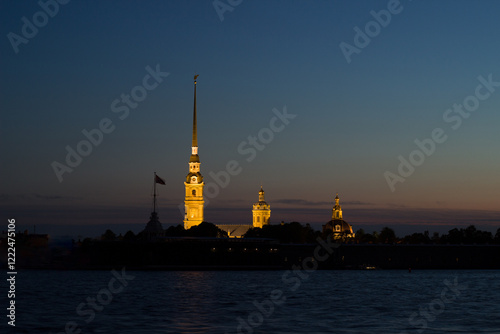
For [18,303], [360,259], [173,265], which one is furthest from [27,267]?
[18,303]

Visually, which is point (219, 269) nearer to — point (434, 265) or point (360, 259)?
point (360, 259)

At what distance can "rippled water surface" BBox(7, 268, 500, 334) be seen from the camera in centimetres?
6006

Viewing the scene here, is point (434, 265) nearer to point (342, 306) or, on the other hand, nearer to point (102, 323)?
point (342, 306)

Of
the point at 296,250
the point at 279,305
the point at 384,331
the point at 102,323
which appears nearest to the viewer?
the point at 384,331

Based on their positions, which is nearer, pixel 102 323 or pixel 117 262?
pixel 102 323

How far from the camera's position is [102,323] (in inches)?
2437

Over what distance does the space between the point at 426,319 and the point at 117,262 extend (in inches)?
4247

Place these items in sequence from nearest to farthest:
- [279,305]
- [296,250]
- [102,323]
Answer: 1. [102,323]
2. [279,305]
3. [296,250]

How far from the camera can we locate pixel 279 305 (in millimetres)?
77125

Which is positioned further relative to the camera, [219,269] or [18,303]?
[219,269]

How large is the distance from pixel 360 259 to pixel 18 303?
4570 inches

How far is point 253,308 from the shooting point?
73.6 meters

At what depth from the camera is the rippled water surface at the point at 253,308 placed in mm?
60059

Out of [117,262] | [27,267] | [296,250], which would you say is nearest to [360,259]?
[296,250]
